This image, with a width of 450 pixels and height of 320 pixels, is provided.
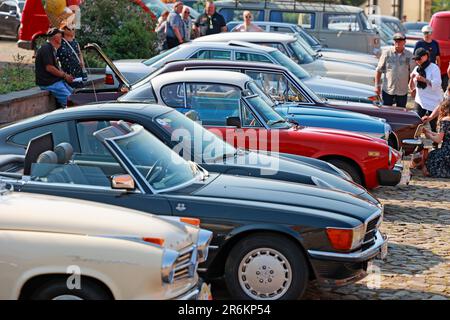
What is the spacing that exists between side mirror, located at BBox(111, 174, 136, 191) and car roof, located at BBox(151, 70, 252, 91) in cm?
387

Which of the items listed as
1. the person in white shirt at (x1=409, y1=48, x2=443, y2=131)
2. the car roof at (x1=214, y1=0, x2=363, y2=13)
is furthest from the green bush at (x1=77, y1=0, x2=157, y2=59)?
the person in white shirt at (x1=409, y1=48, x2=443, y2=131)

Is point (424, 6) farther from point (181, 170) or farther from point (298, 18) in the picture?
point (181, 170)

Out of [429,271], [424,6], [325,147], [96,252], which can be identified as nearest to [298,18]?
[325,147]

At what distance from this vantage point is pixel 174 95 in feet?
35.6

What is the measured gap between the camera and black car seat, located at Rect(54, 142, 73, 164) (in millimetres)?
7199

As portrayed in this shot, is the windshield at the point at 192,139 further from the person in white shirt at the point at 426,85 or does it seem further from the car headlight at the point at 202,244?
the person in white shirt at the point at 426,85

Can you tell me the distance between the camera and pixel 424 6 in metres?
64.4

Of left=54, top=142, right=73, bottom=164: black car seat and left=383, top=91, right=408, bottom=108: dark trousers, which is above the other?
left=54, top=142, right=73, bottom=164: black car seat

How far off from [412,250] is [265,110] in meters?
2.47

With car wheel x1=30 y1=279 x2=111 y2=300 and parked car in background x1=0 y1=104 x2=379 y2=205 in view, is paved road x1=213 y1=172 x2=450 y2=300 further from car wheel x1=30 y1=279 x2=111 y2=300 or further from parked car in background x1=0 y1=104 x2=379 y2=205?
car wheel x1=30 y1=279 x2=111 y2=300

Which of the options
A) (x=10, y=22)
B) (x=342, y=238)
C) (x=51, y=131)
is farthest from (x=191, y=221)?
(x=10, y=22)

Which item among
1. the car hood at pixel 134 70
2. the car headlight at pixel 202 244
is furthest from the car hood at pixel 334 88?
the car headlight at pixel 202 244

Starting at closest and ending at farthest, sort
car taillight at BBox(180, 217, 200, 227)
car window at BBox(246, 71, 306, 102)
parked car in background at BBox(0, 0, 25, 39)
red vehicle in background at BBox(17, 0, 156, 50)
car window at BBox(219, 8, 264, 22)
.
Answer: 1. car taillight at BBox(180, 217, 200, 227)
2. car window at BBox(246, 71, 306, 102)
3. red vehicle in background at BBox(17, 0, 156, 50)
4. car window at BBox(219, 8, 264, 22)
5. parked car in background at BBox(0, 0, 25, 39)

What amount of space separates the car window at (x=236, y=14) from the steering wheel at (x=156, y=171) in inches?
706
